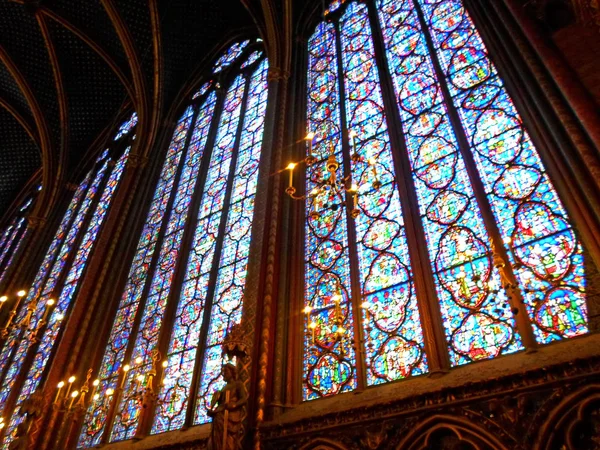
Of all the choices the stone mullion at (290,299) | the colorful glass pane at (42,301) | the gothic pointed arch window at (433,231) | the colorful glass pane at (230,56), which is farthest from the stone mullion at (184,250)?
the gothic pointed arch window at (433,231)

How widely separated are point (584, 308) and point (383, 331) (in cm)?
226

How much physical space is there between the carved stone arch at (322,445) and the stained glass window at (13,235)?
39.4ft

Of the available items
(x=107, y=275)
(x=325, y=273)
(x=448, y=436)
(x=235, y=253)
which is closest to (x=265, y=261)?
(x=325, y=273)

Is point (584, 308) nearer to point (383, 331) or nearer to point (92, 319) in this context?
point (383, 331)

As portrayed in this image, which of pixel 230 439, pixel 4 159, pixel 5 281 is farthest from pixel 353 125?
pixel 4 159

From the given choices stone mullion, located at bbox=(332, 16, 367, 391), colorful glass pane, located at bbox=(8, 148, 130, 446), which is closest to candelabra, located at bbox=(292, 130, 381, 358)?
stone mullion, located at bbox=(332, 16, 367, 391)

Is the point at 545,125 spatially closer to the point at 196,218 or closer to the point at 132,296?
the point at 196,218

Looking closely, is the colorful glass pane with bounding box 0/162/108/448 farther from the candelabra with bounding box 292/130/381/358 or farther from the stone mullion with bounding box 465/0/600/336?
the stone mullion with bounding box 465/0/600/336

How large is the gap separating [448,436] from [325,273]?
10.3ft

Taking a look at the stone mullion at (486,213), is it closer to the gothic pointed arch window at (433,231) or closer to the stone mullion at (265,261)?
the gothic pointed arch window at (433,231)

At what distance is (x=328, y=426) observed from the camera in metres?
6.11

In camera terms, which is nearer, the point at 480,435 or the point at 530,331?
the point at 480,435

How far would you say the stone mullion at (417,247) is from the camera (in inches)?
247

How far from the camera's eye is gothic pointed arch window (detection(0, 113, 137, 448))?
35.3 feet
